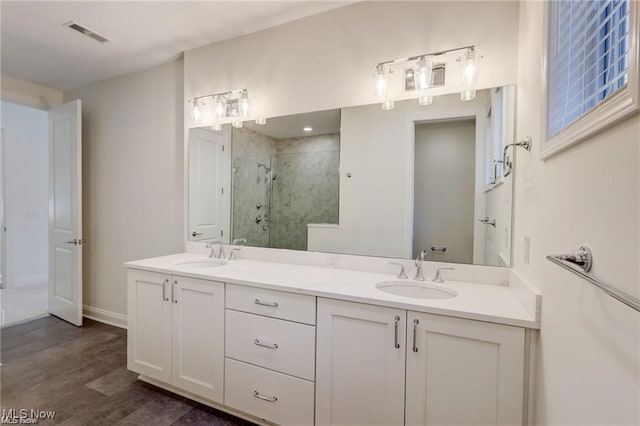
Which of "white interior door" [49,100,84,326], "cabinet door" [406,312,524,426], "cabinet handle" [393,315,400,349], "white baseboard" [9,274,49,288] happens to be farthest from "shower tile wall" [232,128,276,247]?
"white baseboard" [9,274,49,288]

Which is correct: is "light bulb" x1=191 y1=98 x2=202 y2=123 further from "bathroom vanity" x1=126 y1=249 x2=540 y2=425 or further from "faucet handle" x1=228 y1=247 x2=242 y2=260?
"bathroom vanity" x1=126 y1=249 x2=540 y2=425

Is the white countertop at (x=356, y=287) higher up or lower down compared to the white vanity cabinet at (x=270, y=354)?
higher up

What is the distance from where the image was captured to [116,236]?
3.21m

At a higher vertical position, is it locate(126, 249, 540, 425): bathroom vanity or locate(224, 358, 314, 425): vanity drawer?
locate(126, 249, 540, 425): bathroom vanity

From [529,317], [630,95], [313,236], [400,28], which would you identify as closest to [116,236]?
[313,236]

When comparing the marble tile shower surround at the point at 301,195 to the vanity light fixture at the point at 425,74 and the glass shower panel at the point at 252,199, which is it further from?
the vanity light fixture at the point at 425,74

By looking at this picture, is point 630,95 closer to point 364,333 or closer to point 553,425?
point 553,425

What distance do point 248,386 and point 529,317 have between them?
1450 millimetres

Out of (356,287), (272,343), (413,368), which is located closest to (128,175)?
(272,343)

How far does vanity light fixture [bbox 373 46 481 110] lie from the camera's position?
1.71 metres

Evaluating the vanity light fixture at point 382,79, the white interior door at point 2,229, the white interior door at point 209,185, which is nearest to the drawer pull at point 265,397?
the white interior door at point 209,185

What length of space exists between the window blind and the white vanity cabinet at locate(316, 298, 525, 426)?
84 centimetres

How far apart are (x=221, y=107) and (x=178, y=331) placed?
1717 mm
